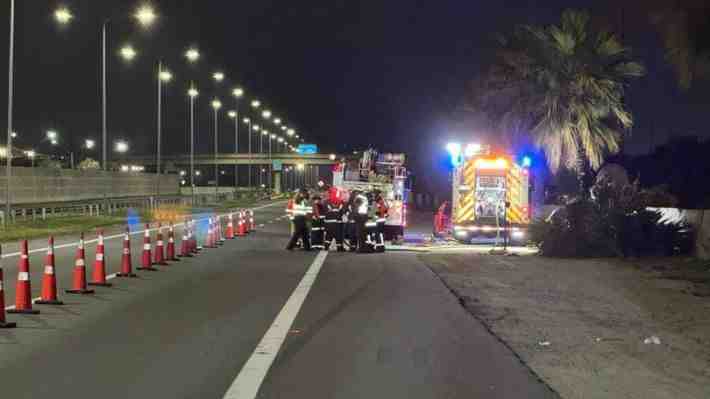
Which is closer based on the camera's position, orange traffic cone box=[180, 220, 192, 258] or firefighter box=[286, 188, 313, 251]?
orange traffic cone box=[180, 220, 192, 258]

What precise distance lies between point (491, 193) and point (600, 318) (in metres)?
15.9

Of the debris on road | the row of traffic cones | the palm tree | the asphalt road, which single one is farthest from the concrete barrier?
the debris on road

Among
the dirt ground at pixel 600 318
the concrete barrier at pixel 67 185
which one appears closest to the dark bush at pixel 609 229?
the dirt ground at pixel 600 318

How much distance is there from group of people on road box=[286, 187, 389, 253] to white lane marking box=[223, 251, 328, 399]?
9175 millimetres

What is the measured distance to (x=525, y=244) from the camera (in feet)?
96.0

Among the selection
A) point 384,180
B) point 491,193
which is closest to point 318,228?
point 491,193

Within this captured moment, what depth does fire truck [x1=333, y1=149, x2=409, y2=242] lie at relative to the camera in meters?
31.4

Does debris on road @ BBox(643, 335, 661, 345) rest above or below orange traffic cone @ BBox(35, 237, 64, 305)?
below

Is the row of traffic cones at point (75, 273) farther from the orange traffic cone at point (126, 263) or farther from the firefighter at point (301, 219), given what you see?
the firefighter at point (301, 219)

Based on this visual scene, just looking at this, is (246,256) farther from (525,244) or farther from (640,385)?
(640,385)

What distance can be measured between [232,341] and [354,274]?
8878mm

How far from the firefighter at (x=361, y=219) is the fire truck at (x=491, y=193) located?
4245 millimetres

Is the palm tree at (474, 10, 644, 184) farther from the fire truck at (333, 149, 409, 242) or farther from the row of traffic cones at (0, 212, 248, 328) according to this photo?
the row of traffic cones at (0, 212, 248, 328)

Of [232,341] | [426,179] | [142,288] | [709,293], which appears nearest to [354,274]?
[142,288]
